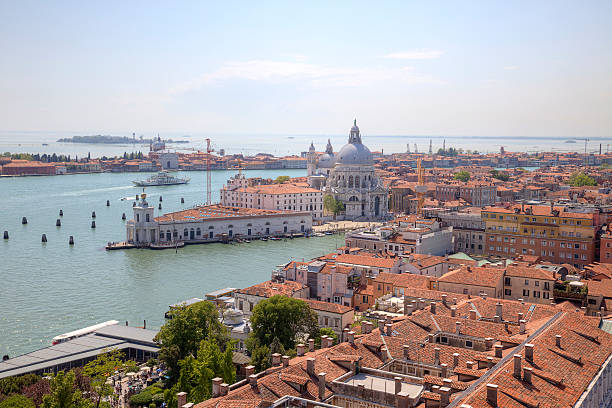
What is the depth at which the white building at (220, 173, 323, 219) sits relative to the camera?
43.8 meters

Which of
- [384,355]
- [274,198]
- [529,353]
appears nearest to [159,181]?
[274,198]

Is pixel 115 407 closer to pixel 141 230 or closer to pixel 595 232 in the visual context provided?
pixel 595 232

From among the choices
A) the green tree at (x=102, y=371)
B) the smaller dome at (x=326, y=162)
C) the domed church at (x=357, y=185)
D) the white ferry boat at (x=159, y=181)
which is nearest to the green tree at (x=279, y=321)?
the green tree at (x=102, y=371)

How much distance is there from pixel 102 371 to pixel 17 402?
7.73 ft

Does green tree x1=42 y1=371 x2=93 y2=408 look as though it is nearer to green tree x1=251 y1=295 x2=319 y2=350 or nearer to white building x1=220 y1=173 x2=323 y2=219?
green tree x1=251 y1=295 x2=319 y2=350

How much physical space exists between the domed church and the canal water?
9.88 metres

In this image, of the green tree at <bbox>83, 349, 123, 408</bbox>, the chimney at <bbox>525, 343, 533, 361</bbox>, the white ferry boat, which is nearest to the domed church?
the white ferry boat

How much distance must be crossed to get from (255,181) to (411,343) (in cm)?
4982

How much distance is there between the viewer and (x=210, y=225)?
35562 mm

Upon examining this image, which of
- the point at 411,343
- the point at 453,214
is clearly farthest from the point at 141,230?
the point at 411,343

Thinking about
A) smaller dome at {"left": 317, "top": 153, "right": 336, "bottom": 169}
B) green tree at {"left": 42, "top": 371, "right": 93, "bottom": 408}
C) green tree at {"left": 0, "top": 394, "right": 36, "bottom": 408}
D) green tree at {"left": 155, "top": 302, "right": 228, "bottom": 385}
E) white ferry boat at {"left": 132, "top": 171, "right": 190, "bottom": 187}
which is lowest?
white ferry boat at {"left": 132, "top": 171, "right": 190, "bottom": 187}

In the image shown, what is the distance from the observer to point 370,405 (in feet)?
24.3

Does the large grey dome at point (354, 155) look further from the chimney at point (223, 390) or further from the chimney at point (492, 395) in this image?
the chimney at point (492, 395)

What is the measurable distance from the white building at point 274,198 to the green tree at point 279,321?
30.6 meters
